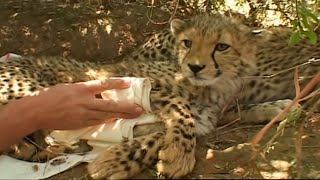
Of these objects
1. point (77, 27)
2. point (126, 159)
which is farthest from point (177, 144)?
point (77, 27)

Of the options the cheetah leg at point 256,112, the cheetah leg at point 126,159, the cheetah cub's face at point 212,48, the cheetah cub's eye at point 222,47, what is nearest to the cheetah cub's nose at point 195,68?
the cheetah cub's face at point 212,48

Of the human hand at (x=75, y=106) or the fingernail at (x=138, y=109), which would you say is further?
the fingernail at (x=138, y=109)

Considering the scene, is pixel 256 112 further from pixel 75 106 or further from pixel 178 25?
pixel 75 106

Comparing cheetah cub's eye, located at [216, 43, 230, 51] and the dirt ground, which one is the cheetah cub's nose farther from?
the dirt ground

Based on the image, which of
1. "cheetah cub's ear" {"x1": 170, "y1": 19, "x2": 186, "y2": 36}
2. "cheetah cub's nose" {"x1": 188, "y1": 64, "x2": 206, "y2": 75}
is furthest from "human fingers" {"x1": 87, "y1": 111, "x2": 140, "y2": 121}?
"cheetah cub's ear" {"x1": 170, "y1": 19, "x2": 186, "y2": 36}

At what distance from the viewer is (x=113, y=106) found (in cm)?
297

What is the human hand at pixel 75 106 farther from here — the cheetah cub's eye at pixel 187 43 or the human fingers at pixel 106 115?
the cheetah cub's eye at pixel 187 43

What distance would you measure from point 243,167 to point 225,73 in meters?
0.82

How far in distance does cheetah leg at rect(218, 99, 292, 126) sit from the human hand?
0.58m

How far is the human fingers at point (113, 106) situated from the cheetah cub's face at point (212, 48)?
407mm

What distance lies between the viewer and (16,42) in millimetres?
4504

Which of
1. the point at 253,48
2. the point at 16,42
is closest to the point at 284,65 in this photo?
the point at 253,48

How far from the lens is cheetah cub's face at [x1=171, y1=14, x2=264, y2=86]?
3246 mm

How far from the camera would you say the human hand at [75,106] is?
9.53 ft
